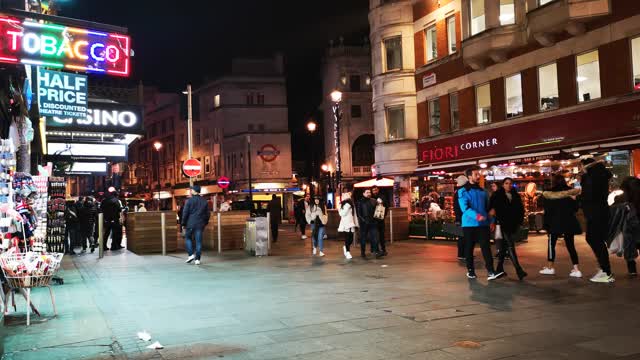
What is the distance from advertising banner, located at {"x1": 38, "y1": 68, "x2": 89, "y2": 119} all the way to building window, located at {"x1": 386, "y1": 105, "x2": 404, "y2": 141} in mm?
19445

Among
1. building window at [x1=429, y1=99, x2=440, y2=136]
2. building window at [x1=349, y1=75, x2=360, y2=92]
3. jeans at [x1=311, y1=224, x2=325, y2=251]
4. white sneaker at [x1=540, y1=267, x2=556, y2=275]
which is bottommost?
white sneaker at [x1=540, y1=267, x2=556, y2=275]

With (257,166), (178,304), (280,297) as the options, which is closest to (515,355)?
(280,297)

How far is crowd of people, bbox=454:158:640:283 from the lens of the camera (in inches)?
408

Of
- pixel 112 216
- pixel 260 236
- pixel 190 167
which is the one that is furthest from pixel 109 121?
pixel 260 236

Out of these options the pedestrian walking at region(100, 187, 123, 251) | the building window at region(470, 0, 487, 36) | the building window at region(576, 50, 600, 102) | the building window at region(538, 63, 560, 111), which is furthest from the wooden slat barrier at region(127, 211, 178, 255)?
the building window at region(470, 0, 487, 36)

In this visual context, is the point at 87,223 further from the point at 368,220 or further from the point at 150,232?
the point at 368,220

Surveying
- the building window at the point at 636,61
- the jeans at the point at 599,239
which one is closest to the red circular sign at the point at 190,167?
the jeans at the point at 599,239

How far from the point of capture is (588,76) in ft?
70.0

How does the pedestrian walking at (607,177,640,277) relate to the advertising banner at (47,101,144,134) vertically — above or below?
below

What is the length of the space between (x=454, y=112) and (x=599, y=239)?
61.8 feet

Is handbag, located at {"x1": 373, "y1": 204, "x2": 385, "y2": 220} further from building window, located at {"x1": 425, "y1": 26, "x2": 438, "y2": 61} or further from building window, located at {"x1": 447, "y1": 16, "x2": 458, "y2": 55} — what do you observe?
building window, located at {"x1": 425, "y1": 26, "x2": 438, "y2": 61}

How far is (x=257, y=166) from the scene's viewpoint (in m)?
60.1

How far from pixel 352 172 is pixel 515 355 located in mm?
48362

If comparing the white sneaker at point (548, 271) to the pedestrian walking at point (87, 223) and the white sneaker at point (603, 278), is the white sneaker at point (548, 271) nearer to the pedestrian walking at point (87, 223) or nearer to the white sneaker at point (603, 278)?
the white sneaker at point (603, 278)
